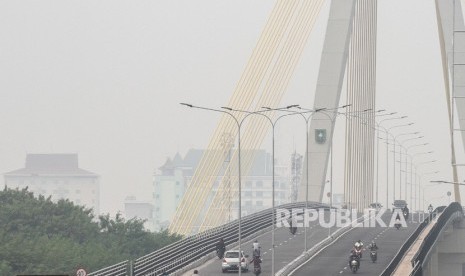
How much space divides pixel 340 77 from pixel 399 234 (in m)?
12.2

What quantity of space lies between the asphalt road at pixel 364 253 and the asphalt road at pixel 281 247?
4.56ft

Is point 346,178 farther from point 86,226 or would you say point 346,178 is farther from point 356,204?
point 86,226

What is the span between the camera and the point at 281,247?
95.4 m

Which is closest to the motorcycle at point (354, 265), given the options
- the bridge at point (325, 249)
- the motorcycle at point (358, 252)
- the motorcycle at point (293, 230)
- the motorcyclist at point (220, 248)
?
the bridge at point (325, 249)

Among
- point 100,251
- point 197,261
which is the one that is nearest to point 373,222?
point 100,251

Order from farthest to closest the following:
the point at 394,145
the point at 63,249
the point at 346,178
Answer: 1. the point at 394,145
2. the point at 346,178
3. the point at 63,249

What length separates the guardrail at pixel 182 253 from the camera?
237 ft

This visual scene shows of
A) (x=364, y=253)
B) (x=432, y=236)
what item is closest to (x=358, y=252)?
(x=432, y=236)

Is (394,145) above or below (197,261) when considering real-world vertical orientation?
above

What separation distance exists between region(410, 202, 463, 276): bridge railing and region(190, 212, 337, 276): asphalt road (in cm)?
732

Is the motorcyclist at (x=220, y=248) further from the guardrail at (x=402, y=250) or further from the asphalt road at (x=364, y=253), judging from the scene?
the guardrail at (x=402, y=250)

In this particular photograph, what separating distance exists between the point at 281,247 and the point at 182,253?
46.3 ft

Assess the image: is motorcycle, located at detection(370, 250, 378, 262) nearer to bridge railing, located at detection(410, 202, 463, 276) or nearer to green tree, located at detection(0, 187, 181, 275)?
bridge railing, located at detection(410, 202, 463, 276)

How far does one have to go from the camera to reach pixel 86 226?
369 feet
